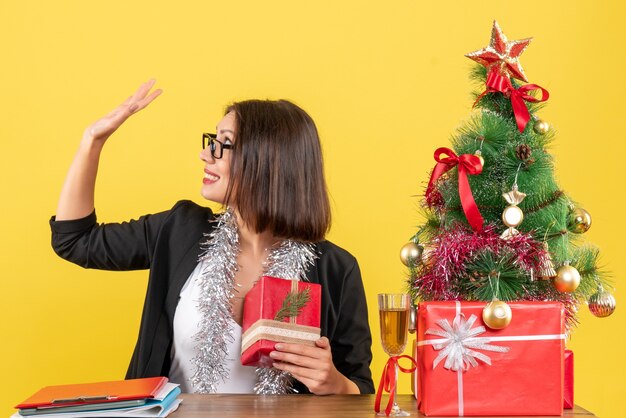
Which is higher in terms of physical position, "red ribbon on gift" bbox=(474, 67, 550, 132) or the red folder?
"red ribbon on gift" bbox=(474, 67, 550, 132)

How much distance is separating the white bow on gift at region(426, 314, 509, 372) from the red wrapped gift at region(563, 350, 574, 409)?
18 cm

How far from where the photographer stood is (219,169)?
2.24 metres

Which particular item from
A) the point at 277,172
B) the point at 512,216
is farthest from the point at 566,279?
the point at 277,172

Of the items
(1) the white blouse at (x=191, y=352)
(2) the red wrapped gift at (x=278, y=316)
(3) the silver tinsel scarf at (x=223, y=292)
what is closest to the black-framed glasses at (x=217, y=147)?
(3) the silver tinsel scarf at (x=223, y=292)

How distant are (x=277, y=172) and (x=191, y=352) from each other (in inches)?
20.2

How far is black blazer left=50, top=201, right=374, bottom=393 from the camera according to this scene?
87.0 inches

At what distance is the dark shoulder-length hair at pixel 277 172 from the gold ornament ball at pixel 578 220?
2.50 ft

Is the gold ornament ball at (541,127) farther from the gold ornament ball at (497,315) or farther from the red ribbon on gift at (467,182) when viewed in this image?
the gold ornament ball at (497,315)

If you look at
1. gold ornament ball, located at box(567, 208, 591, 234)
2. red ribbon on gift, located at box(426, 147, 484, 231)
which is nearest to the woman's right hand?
red ribbon on gift, located at box(426, 147, 484, 231)

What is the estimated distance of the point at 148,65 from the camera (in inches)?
121

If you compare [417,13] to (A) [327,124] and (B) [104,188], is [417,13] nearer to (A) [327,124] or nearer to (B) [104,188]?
(A) [327,124]

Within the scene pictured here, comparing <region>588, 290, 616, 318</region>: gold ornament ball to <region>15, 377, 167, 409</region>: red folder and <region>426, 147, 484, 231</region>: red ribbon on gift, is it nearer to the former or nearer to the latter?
<region>426, 147, 484, 231</region>: red ribbon on gift

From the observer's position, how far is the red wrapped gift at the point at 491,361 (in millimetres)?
1557

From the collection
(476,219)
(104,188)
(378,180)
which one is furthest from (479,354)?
(104,188)
